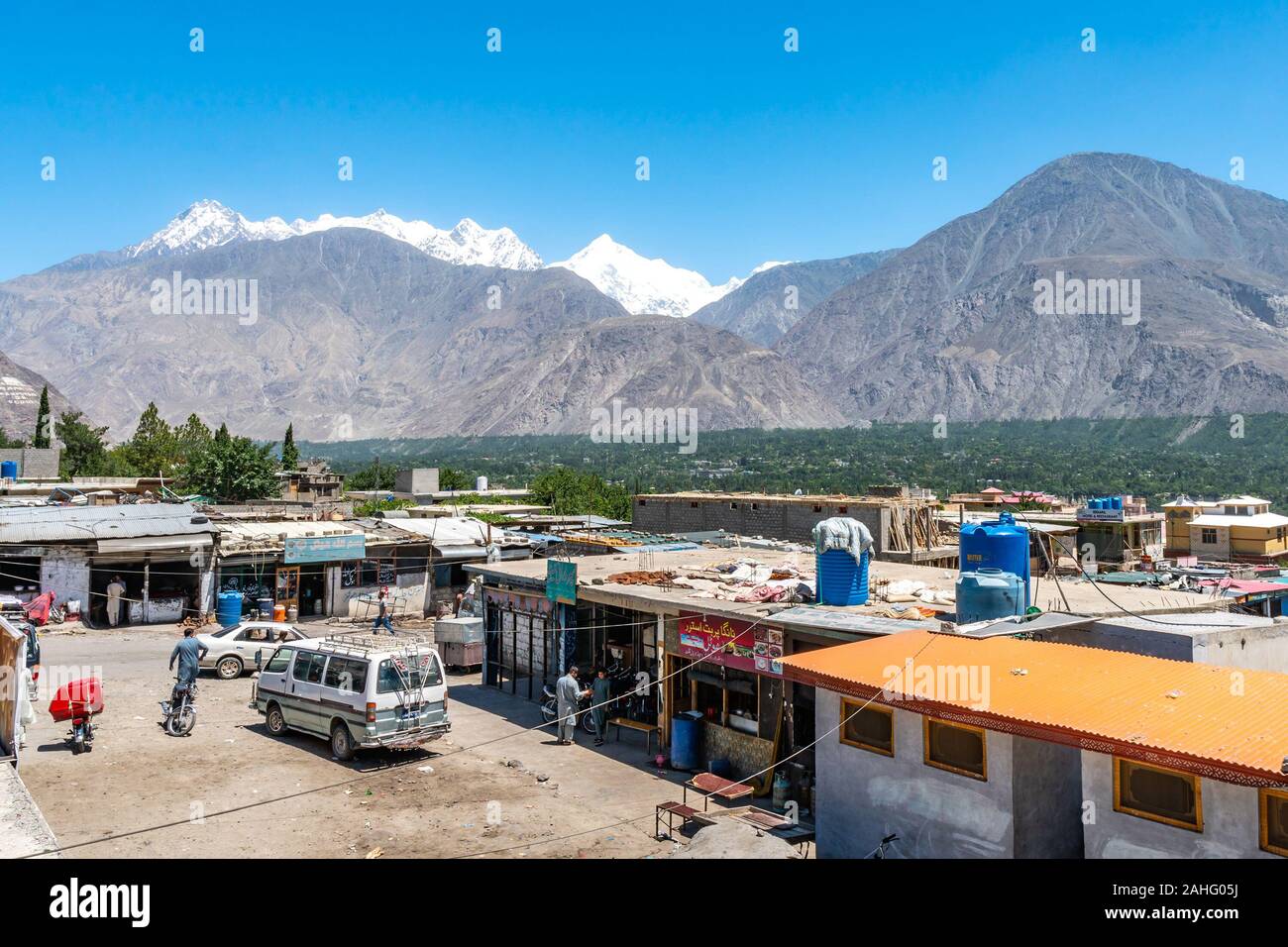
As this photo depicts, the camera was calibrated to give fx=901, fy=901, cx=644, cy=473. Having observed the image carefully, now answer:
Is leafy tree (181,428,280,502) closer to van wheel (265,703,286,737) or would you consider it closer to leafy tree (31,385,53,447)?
leafy tree (31,385,53,447)

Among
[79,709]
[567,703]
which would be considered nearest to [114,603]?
[79,709]

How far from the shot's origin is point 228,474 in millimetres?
59812

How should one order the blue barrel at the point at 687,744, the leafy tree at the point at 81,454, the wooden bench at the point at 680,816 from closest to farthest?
the wooden bench at the point at 680,816 < the blue barrel at the point at 687,744 < the leafy tree at the point at 81,454

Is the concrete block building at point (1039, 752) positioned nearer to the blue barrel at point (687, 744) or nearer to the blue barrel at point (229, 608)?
the blue barrel at point (687, 744)

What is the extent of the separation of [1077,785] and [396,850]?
324 inches

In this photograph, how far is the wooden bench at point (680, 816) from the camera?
12258mm

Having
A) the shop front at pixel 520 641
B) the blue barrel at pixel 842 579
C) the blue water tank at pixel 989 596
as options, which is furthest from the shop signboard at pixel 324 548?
the blue water tank at pixel 989 596

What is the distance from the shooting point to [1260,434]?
18388cm

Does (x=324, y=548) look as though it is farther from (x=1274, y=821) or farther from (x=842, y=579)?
(x=1274, y=821)

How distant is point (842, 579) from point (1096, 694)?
6.12 metres

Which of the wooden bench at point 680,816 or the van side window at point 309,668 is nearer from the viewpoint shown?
the wooden bench at point 680,816

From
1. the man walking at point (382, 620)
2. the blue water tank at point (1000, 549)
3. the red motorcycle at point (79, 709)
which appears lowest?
the man walking at point (382, 620)

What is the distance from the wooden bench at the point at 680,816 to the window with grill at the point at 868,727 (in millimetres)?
2414
